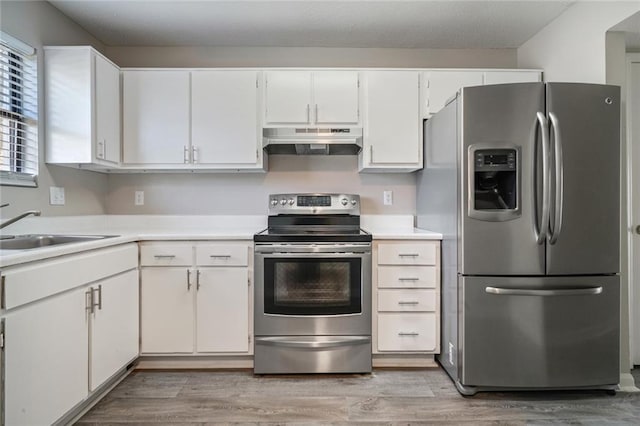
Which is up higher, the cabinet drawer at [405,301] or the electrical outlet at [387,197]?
the electrical outlet at [387,197]

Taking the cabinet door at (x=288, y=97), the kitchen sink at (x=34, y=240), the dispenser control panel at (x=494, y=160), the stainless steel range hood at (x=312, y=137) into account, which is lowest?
the kitchen sink at (x=34, y=240)

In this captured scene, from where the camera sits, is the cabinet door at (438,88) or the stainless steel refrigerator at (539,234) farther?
the cabinet door at (438,88)

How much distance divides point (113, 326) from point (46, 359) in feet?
1.62

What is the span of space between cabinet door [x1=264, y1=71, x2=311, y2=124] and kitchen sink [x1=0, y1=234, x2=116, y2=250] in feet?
4.76

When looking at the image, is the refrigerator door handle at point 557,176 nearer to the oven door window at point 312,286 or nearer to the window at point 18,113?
the oven door window at point 312,286

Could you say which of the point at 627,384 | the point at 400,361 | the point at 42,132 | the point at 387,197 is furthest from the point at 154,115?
the point at 627,384

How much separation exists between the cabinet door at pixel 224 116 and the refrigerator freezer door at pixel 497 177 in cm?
152

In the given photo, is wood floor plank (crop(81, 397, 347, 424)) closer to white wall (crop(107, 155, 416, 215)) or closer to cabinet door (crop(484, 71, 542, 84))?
white wall (crop(107, 155, 416, 215))

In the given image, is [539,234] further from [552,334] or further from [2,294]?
[2,294]

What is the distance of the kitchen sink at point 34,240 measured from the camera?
1.79 meters

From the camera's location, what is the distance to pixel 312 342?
220 cm

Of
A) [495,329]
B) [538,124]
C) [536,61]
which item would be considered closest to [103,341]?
[495,329]

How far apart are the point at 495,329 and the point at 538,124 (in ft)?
3.90

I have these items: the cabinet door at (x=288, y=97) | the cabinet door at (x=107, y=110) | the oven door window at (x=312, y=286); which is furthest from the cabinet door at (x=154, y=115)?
the oven door window at (x=312, y=286)
